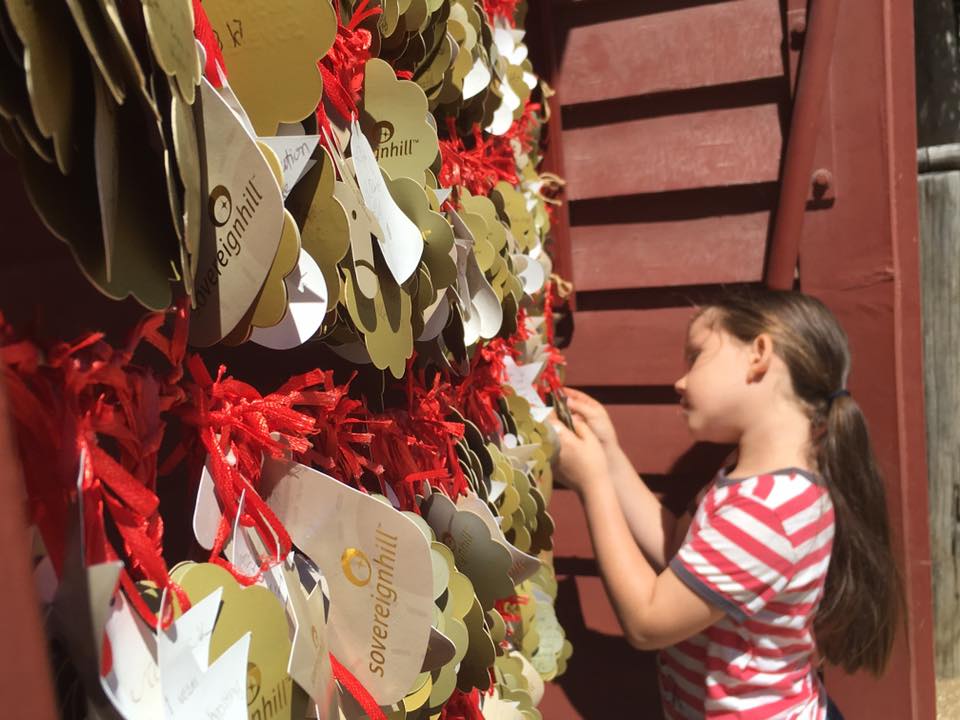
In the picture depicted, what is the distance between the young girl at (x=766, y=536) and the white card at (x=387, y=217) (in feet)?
2.38

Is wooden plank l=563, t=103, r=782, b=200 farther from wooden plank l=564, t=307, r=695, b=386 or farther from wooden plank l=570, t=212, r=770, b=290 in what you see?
wooden plank l=564, t=307, r=695, b=386

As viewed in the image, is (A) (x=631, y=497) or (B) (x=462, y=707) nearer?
(B) (x=462, y=707)

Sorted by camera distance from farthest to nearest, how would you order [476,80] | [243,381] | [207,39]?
1. [476,80]
2. [243,381]
3. [207,39]

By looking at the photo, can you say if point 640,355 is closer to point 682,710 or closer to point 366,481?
point 682,710

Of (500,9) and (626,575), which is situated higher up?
(500,9)

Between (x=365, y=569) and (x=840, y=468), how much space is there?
0.86 m

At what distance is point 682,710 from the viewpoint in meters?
1.15

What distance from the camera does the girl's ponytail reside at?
3.43 feet

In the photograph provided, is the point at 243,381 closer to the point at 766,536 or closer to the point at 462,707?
the point at 462,707

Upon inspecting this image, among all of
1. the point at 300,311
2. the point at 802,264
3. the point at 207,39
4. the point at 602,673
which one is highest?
the point at 207,39

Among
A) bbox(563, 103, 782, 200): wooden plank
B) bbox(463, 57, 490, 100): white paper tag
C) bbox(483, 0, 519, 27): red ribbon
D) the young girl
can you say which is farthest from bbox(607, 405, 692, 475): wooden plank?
bbox(463, 57, 490, 100): white paper tag

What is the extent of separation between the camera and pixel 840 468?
1.04 m

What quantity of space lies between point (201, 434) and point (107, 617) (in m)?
0.09

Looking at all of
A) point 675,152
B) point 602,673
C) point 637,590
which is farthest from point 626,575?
point 675,152
